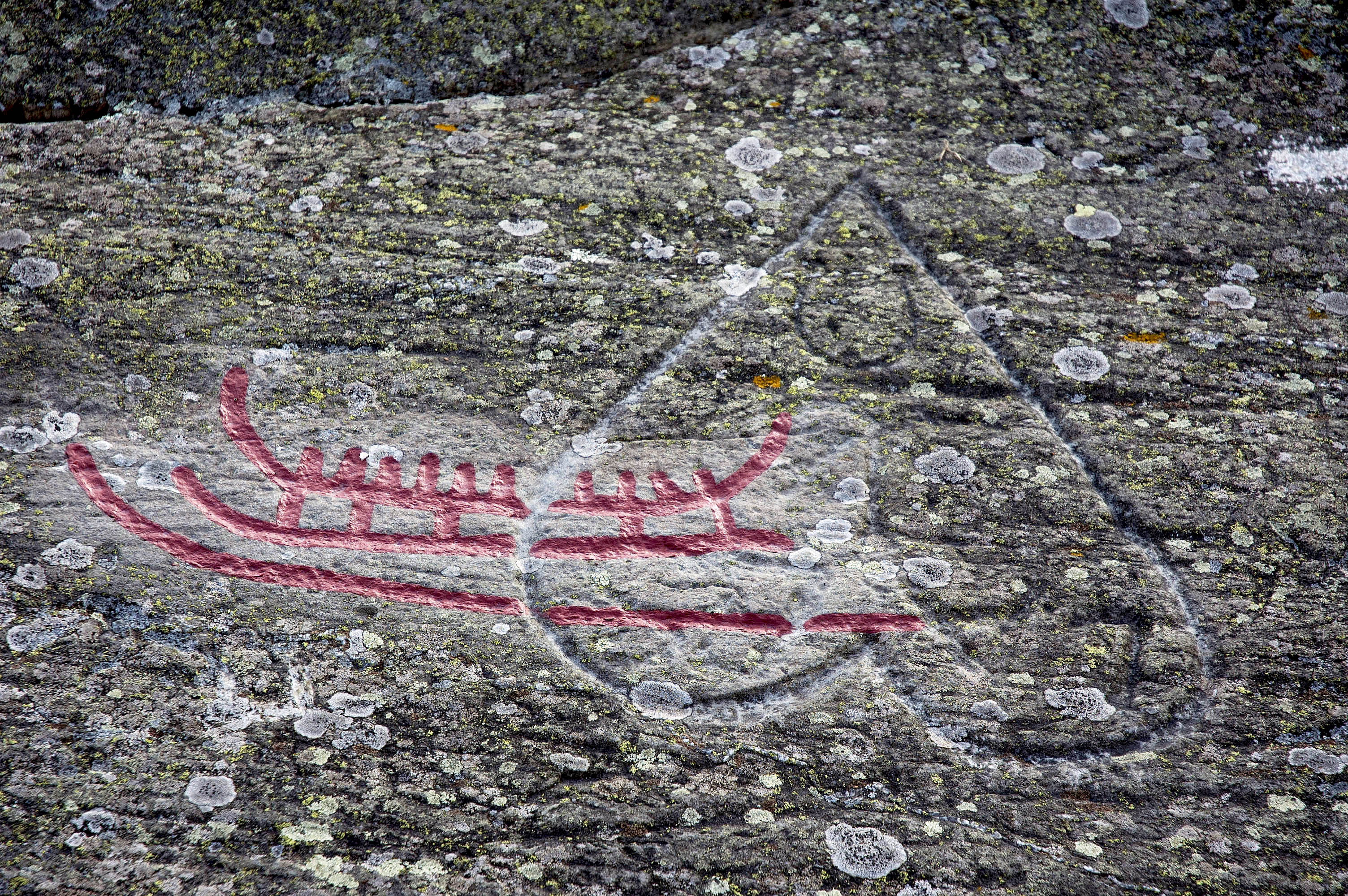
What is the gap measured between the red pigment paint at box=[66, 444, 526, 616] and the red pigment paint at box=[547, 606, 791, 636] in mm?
139

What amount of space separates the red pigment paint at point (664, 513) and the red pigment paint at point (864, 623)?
0.77 feet

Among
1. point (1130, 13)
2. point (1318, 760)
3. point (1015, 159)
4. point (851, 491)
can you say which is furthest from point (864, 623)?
point (1130, 13)

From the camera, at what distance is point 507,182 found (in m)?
3.10

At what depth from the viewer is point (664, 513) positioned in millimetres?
2525

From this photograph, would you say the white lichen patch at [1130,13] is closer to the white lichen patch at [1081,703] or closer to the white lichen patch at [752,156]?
the white lichen patch at [752,156]

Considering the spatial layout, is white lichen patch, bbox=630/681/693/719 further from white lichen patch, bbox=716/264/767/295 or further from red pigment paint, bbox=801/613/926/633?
white lichen patch, bbox=716/264/767/295

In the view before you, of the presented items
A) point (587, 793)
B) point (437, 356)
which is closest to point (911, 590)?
point (587, 793)

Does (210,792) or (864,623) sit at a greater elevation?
(210,792)

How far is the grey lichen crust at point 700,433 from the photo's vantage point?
1.92 metres

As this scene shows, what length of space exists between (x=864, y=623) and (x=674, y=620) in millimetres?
504

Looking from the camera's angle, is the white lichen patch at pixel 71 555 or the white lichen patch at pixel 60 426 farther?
the white lichen patch at pixel 60 426

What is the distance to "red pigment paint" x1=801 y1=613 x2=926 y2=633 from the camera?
2309mm

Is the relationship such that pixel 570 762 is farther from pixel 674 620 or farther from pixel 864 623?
pixel 864 623

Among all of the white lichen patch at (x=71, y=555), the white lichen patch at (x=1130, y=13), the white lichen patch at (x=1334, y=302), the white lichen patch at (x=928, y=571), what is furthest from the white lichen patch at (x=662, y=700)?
the white lichen patch at (x=1130, y=13)
